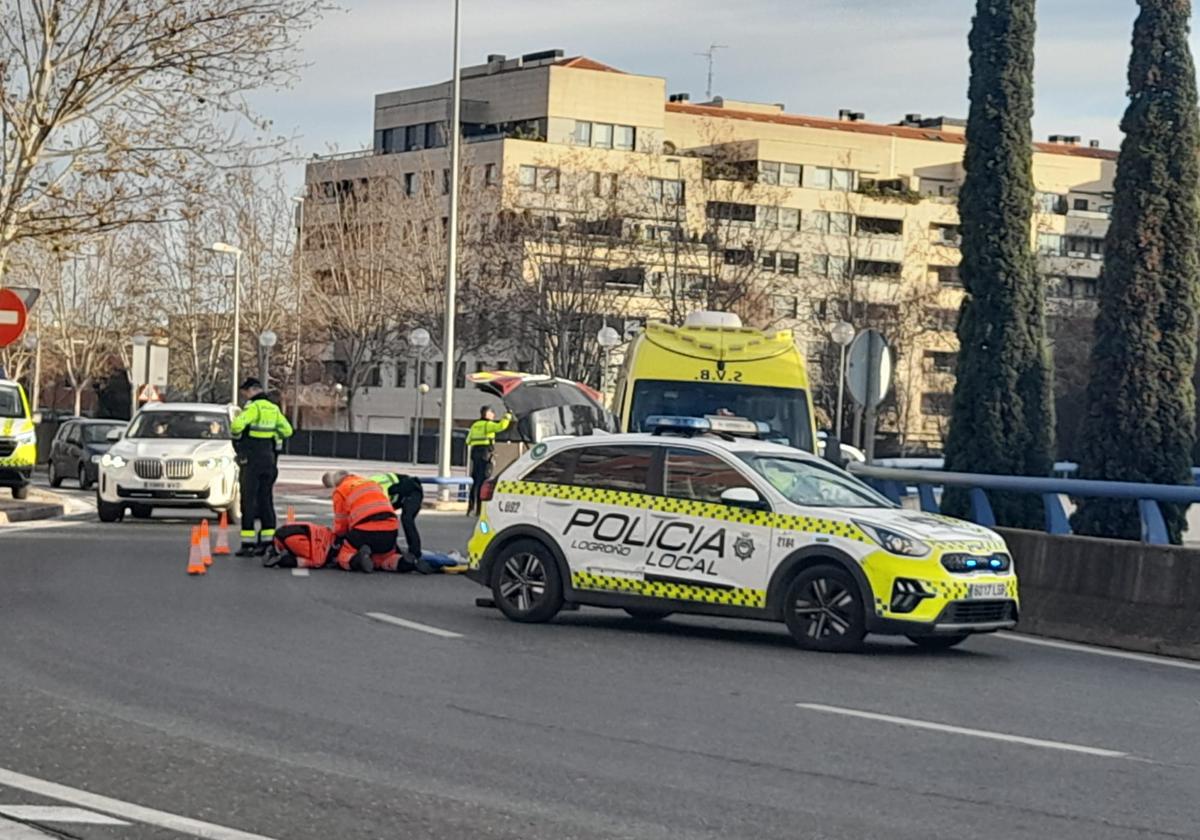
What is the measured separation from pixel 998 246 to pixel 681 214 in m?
52.3

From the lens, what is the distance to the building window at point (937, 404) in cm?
9256

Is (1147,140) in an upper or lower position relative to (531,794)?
upper

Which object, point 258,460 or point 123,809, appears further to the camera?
point 258,460

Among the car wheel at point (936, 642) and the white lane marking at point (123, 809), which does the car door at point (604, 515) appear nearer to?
the car wheel at point (936, 642)

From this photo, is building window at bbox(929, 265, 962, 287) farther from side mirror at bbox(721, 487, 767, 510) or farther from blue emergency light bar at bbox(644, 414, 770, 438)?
side mirror at bbox(721, 487, 767, 510)

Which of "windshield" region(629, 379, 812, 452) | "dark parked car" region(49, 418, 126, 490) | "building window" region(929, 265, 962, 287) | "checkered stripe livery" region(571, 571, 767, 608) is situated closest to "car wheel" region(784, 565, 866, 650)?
"checkered stripe livery" region(571, 571, 767, 608)

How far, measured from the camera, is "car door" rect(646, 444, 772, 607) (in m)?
15.5

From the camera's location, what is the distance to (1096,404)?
25.0m

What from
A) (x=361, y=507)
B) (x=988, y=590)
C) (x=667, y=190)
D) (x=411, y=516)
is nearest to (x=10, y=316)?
A: (x=411, y=516)

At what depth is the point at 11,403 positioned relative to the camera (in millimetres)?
34344

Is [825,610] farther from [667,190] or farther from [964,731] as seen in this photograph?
[667,190]

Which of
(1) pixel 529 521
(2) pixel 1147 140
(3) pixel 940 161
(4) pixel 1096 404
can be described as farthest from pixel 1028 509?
(3) pixel 940 161

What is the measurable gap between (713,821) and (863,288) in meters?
85.3

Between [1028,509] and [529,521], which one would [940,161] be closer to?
[1028,509]
